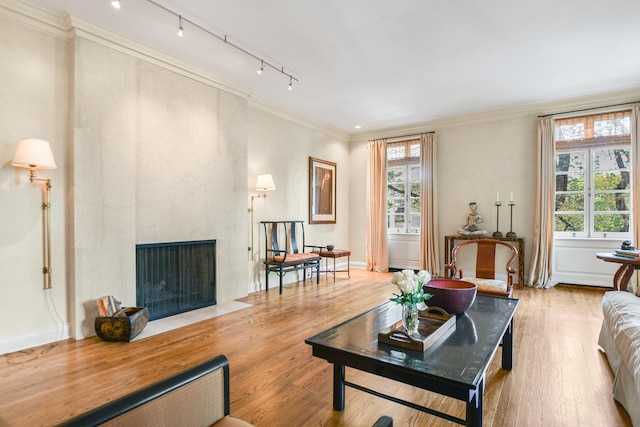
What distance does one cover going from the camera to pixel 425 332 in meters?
1.89

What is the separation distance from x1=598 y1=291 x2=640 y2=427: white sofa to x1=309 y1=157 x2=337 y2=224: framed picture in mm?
4564

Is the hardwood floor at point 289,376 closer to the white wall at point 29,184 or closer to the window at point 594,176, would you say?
the white wall at point 29,184

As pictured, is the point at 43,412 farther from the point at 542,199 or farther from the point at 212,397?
the point at 542,199

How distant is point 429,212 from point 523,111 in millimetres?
2307

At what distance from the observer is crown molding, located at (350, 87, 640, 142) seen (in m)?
5.04

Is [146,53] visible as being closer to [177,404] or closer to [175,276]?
[175,276]

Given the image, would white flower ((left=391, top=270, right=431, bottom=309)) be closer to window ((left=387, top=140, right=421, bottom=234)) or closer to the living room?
the living room

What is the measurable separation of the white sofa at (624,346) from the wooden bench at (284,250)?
3574 millimetres

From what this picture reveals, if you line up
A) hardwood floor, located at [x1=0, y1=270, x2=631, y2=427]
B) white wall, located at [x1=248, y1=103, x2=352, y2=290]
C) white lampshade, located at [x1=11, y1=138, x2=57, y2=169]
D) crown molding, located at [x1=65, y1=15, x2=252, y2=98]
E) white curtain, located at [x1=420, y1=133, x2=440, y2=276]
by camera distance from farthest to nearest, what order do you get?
1. white curtain, located at [x1=420, y1=133, x2=440, y2=276]
2. white wall, located at [x1=248, y1=103, x2=352, y2=290]
3. crown molding, located at [x1=65, y1=15, x2=252, y2=98]
4. white lampshade, located at [x1=11, y1=138, x2=57, y2=169]
5. hardwood floor, located at [x1=0, y1=270, x2=631, y2=427]

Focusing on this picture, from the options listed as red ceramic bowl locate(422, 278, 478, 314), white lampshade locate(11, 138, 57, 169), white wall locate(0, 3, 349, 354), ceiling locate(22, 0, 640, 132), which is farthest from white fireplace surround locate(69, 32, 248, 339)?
red ceramic bowl locate(422, 278, 478, 314)

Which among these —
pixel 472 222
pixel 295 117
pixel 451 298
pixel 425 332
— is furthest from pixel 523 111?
pixel 425 332

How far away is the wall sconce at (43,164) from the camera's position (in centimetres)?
280

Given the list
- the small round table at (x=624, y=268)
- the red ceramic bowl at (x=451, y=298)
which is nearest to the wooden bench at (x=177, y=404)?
the red ceramic bowl at (x=451, y=298)

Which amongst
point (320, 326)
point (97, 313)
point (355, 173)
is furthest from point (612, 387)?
point (355, 173)
